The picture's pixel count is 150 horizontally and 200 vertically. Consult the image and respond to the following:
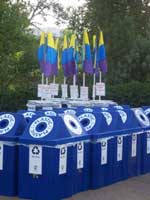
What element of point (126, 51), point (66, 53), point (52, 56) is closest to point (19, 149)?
point (52, 56)

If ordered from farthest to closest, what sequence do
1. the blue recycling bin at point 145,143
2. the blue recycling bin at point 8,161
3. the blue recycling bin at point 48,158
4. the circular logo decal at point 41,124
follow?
1. the blue recycling bin at point 145,143
2. the blue recycling bin at point 8,161
3. the circular logo decal at point 41,124
4. the blue recycling bin at point 48,158

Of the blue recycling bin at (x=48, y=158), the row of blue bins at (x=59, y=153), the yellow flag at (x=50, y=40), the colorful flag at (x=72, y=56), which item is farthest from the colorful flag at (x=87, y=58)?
the blue recycling bin at (x=48, y=158)

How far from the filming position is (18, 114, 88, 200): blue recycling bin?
6934 mm

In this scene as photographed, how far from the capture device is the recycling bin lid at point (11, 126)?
24.1 ft

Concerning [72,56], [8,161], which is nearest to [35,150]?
[8,161]

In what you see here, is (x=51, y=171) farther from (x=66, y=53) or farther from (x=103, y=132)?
(x=66, y=53)

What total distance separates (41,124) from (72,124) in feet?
1.69

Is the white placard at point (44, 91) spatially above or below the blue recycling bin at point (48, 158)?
above

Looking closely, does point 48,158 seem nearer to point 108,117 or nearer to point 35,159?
point 35,159

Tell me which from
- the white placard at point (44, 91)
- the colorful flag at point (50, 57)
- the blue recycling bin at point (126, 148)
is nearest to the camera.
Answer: the blue recycling bin at point (126, 148)

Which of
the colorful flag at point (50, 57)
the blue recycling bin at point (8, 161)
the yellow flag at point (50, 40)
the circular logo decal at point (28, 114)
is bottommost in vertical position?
the blue recycling bin at point (8, 161)

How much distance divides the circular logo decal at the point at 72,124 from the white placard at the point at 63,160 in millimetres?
382

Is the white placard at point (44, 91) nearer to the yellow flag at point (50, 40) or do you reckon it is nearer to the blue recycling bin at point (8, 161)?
the yellow flag at point (50, 40)

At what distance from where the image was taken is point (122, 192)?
25.5 ft
